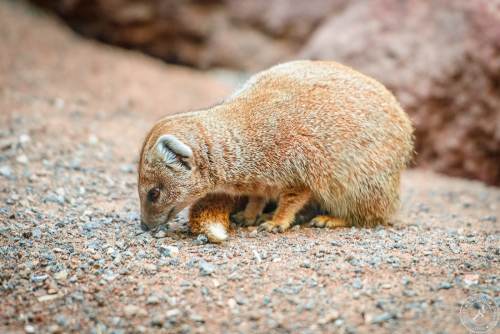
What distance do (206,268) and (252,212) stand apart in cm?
128

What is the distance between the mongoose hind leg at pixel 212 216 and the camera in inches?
174

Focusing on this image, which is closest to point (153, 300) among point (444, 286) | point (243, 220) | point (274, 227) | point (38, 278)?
point (38, 278)

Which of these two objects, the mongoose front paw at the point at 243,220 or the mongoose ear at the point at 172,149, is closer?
the mongoose ear at the point at 172,149

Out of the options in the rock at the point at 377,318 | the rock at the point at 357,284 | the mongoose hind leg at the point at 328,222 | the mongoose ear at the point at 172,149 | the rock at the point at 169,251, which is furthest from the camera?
the mongoose hind leg at the point at 328,222

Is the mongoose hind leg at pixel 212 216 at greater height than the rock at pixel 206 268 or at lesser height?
lesser

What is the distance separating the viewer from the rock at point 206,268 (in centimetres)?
383

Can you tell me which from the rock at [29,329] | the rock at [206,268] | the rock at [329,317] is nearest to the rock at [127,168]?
the rock at [206,268]

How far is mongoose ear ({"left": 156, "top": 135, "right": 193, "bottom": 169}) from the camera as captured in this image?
4305mm

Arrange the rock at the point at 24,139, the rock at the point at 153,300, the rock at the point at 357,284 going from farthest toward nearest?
the rock at the point at 24,139 < the rock at the point at 357,284 < the rock at the point at 153,300

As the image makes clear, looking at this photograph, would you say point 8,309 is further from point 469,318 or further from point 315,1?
point 315,1

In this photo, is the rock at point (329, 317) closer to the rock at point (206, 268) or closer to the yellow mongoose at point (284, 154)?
the rock at point (206, 268)

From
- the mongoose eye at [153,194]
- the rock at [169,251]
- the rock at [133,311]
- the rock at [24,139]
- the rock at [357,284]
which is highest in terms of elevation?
the rock at [357,284]

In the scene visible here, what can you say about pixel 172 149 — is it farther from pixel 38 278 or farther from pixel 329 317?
pixel 329 317

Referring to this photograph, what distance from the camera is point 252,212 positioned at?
5086 mm
